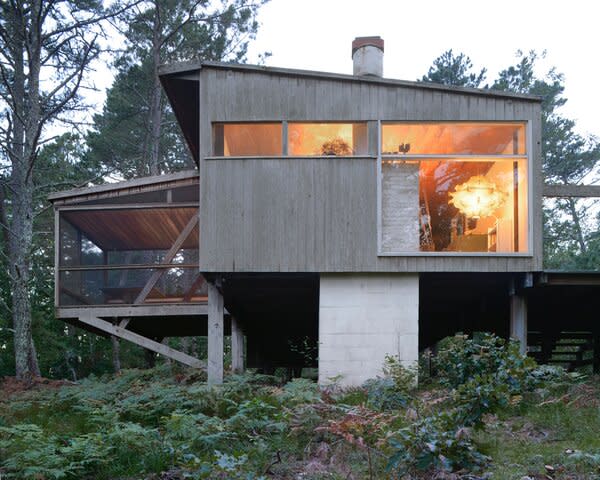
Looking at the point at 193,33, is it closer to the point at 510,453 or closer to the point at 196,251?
the point at 196,251

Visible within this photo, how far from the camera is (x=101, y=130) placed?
26938 millimetres

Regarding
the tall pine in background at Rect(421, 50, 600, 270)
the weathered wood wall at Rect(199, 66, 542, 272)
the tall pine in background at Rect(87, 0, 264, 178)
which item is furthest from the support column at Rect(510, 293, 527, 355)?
→ the tall pine in background at Rect(421, 50, 600, 270)

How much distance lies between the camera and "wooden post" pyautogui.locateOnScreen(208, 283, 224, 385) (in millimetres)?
10328

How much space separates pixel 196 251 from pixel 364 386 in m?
4.31

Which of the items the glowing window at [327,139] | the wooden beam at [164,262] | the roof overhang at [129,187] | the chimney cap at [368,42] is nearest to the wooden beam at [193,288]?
the wooden beam at [164,262]

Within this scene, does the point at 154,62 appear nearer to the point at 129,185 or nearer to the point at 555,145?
the point at 129,185

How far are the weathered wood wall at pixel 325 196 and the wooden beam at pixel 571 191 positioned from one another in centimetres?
43

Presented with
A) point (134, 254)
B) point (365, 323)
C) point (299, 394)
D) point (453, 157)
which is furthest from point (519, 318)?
point (134, 254)

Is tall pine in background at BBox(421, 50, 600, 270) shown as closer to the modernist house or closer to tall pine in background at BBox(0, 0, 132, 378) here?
tall pine in background at BBox(0, 0, 132, 378)

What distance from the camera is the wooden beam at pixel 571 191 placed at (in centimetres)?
1033

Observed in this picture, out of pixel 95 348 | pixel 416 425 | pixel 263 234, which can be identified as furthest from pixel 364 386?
pixel 95 348

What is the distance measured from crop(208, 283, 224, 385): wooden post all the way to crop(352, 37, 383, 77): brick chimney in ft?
14.4

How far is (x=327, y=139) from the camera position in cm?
1032

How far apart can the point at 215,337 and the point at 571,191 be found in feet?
19.9
